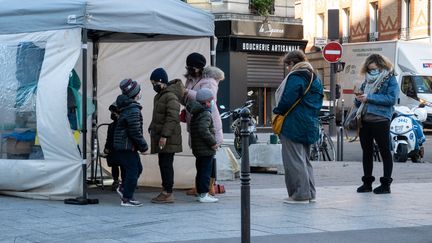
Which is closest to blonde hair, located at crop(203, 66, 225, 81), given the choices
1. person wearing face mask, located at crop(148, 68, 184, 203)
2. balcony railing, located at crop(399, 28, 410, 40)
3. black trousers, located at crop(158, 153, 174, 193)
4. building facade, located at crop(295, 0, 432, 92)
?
person wearing face mask, located at crop(148, 68, 184, 203)

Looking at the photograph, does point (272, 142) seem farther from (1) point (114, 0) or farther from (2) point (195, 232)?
(2) point (195, 232)

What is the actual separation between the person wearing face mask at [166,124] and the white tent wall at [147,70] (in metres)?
1.73

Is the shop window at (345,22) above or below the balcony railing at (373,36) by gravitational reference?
above

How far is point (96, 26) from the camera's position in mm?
9594

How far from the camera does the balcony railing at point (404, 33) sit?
45.1 m

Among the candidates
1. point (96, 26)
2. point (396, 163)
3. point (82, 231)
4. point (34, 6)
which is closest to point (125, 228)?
point (82, 231)

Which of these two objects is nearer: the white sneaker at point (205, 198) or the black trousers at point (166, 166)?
the black trousers at point (166, 166)

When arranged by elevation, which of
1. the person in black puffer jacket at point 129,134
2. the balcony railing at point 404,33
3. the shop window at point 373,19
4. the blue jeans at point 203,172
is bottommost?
the blue jeans at point 203,172

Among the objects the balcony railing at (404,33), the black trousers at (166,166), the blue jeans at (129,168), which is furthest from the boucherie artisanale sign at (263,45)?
the blue jeans at (129,168)

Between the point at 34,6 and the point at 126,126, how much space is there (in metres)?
1.97

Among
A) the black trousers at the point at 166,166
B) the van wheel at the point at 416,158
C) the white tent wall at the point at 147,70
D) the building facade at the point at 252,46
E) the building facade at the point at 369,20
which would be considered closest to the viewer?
the black trousers at the point at 166,166

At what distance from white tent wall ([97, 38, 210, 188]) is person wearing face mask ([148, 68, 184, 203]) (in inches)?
68.2

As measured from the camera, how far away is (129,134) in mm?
9453

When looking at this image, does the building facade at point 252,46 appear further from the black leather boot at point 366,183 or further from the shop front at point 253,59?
the black leather boot at point 366,183
